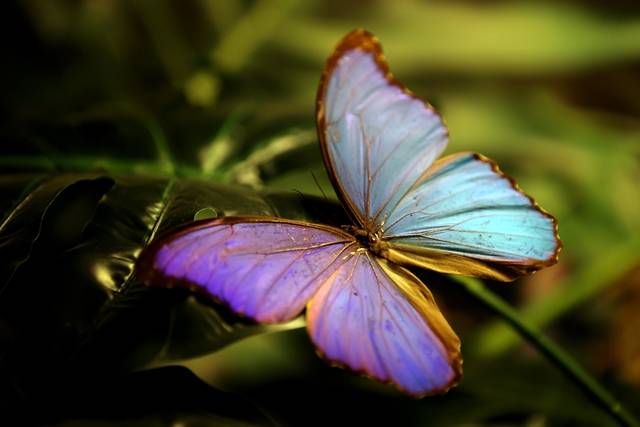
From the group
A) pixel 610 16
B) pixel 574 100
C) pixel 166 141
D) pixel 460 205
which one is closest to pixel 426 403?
pixel 460 205

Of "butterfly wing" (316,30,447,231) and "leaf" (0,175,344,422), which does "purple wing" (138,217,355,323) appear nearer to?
"leaf" (0,175,344,422)

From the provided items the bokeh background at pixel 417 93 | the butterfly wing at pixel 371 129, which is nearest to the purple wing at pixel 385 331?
the butterfly wing at pixel 371 129

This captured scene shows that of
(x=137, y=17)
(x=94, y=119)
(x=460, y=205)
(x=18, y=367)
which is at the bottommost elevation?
(x=18, y=367)

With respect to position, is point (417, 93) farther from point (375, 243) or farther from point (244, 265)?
point (244, 265)

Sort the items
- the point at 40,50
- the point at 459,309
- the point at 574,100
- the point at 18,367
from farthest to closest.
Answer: the point at 574,100
the point at 459,309
the point at 40,50
the point at 18,367

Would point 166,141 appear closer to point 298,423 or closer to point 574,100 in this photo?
point 298,423

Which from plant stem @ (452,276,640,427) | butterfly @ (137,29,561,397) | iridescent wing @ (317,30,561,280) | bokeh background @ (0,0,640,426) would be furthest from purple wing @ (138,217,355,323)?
bokeh background @ (0,0,640,426)

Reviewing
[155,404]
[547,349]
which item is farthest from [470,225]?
[155,404]
